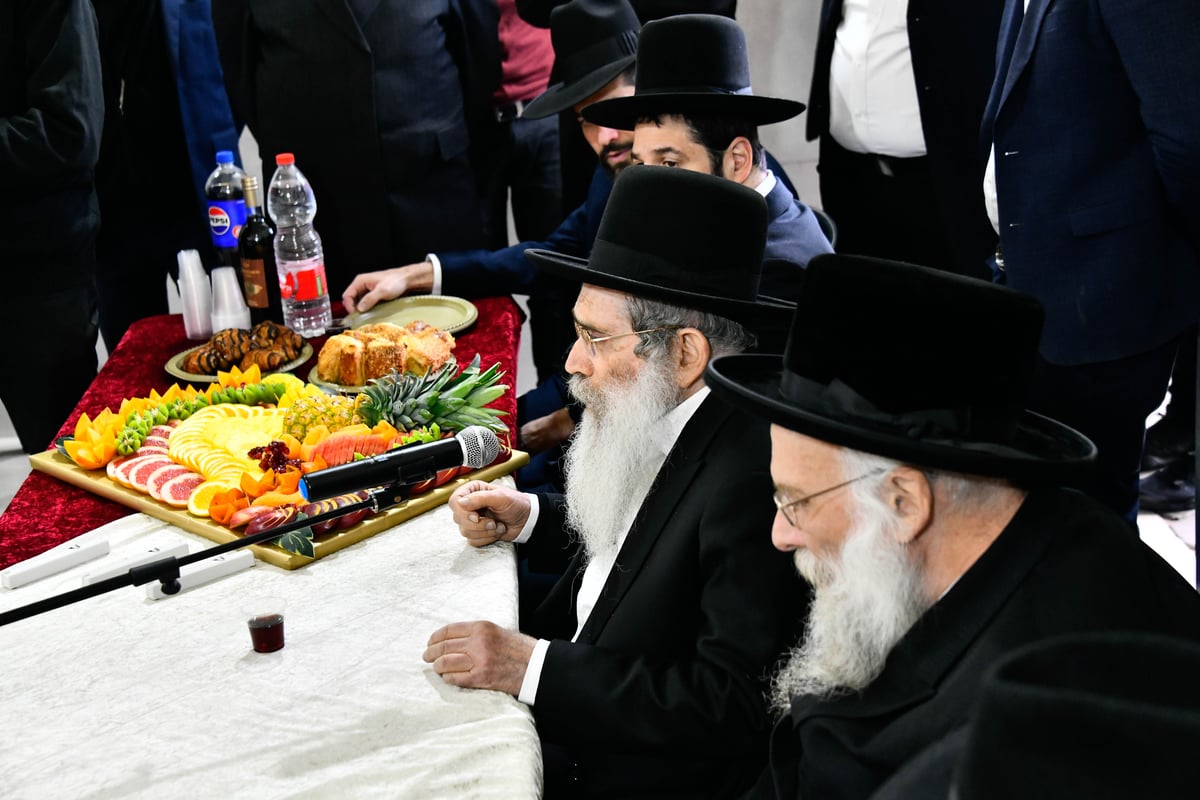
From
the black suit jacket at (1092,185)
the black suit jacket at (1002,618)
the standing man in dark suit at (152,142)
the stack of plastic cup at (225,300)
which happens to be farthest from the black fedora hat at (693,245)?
the standing man in dark suit at (152,142)

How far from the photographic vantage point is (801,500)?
155 centimetres

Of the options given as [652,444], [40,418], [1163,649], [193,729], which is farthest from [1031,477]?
[40,418]

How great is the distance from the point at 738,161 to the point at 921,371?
5.75 ft

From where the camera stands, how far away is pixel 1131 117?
281 cm

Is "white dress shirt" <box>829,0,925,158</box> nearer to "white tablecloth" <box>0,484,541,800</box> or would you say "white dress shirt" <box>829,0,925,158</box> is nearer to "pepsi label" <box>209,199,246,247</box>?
"pepsi label" <box>209,199,246,247</box>

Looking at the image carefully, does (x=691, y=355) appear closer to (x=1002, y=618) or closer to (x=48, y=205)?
(x=1002, y=618)

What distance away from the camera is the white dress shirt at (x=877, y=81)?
408 centimetres

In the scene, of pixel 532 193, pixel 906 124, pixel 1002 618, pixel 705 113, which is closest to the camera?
pixel 1002 618

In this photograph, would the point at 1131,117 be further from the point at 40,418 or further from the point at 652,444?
the point at 40,418

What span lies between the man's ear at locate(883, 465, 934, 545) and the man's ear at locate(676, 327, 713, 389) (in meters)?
0.72

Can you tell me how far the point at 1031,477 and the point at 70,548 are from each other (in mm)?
1794

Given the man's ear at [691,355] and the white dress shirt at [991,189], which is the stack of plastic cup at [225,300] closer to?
the man's ear at [691,355]

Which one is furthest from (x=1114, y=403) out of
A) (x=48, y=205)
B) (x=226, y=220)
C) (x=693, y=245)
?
(x=48, y=205)

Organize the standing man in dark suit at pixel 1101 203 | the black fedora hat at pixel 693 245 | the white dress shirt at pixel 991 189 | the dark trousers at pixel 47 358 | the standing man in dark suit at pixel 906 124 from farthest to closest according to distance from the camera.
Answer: the dark trousers at pixel 47 358 < the standing man in dark suit at pixel 906 124 < the white dress shirt at pixel 991 189 < the standing man in dark suit at pixel 1101 203 < the black fedora hat at pixel 693 245
